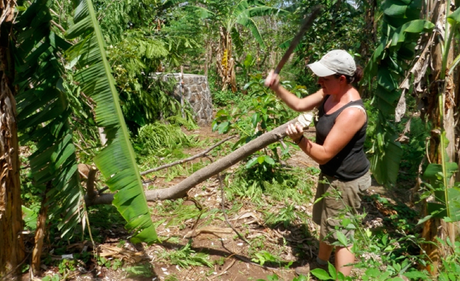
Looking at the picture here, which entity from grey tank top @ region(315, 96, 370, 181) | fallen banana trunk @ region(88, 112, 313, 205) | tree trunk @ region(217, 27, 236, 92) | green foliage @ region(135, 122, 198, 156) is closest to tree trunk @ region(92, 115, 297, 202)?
fallen banana trunk @ region(88, 112, 313, 205)

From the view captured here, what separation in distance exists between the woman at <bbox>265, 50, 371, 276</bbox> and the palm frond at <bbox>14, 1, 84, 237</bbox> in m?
1.47

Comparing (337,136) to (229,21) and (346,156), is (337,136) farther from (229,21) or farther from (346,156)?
(229,21)

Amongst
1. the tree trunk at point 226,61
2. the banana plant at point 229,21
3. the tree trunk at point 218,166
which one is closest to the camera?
the tree trunk at point 218,166

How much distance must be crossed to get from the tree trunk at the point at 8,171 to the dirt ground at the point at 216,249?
25 centimetres

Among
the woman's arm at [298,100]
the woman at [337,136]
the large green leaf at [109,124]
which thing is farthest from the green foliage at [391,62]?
the large green leaf at [109,124]

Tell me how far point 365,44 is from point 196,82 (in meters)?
3.66

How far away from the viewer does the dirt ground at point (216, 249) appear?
3.19 m

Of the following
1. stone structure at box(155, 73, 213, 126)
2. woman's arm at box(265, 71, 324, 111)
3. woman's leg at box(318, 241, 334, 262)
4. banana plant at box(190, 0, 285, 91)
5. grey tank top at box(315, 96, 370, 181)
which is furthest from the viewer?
banana plant at box(190, 0, 285, 91)

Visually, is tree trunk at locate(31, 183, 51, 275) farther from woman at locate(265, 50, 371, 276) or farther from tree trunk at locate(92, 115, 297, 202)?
woman at locate(265, 50, 371, 276)

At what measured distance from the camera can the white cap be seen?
2576mm

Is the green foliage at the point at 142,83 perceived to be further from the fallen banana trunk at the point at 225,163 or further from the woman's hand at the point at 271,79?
the woman's hand at the point at 271,79

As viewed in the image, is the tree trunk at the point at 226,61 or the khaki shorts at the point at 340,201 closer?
the khaki shorts at the point at 340,201

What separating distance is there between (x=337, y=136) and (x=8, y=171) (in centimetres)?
219

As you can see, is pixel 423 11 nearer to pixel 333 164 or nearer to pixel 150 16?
pixel 333 164
